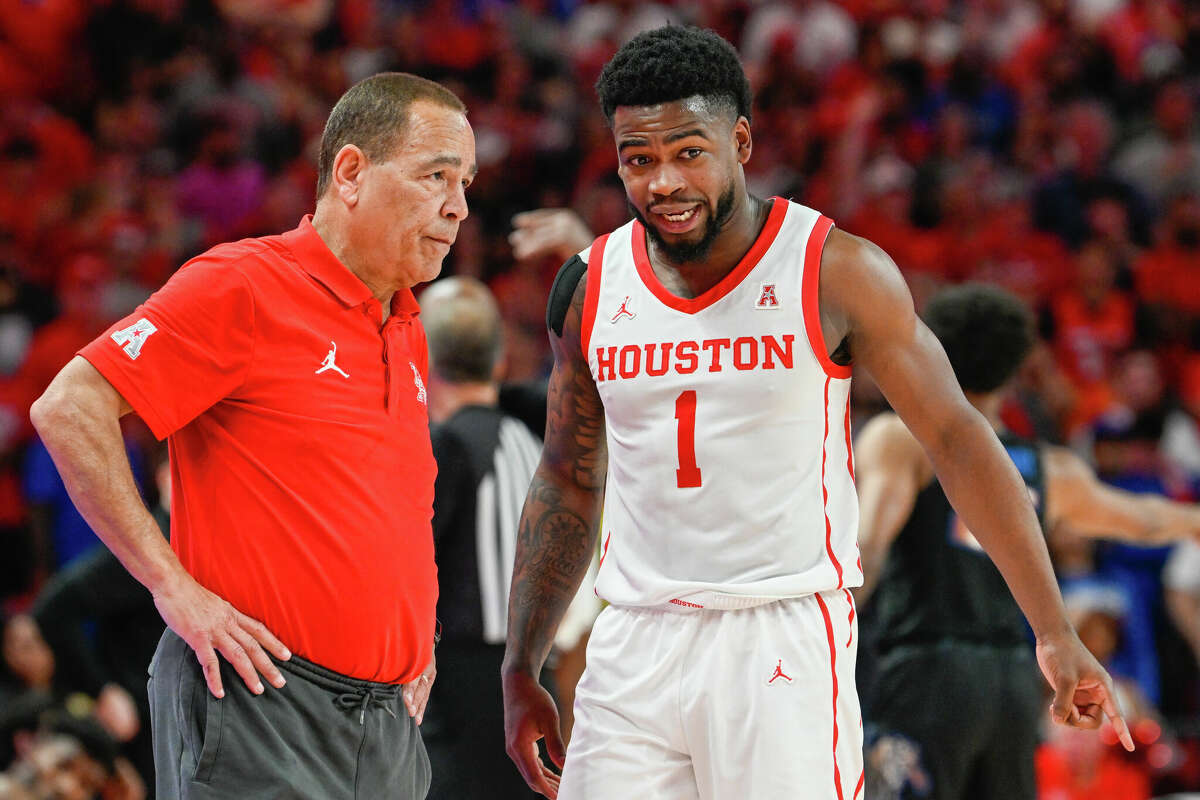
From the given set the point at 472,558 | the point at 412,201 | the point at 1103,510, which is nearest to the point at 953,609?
the point at 1103,510

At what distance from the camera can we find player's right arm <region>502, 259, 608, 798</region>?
3.76m

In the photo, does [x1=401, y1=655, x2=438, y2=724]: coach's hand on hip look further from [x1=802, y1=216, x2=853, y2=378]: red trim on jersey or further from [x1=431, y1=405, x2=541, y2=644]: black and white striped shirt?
[x1=431, y1=405, x2=541, y2=644]: black and white striped shirt

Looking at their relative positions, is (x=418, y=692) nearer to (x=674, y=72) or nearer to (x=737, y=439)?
(x=737, y=439)

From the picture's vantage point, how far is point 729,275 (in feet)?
11.5

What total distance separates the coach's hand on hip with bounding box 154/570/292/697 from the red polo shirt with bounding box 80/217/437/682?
0.08m

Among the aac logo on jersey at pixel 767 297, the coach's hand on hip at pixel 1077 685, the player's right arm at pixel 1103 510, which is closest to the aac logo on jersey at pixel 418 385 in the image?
the aac logo on jersey at pixel 767 297

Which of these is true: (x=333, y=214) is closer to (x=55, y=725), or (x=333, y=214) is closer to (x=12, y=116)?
(x=55, y=725)

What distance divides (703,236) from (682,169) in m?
0.17

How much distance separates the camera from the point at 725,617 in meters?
3.38

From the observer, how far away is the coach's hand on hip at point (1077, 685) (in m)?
3.25

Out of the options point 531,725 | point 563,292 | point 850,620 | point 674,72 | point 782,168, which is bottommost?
point 531,725

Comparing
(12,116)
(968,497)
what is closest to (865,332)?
(968,497)

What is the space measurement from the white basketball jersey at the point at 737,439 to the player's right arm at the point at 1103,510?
2.39 metres

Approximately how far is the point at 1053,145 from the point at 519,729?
10.4 meters
